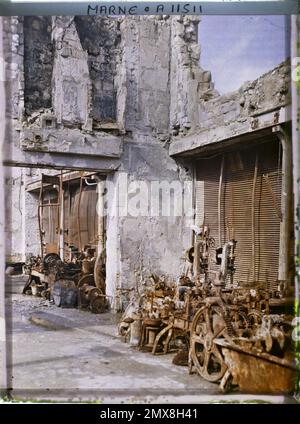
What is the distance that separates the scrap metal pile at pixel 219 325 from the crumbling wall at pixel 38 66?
10.2 feet

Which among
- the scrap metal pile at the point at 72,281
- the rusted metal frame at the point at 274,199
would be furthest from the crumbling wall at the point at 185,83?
the scrap metal pile at the point at 72,281

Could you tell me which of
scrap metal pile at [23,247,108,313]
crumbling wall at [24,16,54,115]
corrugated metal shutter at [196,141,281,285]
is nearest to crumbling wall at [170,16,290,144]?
corrugated metal shutter at [196,141,281,285]

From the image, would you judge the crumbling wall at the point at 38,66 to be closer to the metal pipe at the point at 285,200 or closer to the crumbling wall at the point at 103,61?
the crumbling wall at the point at 103,61

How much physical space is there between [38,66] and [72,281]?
417 cm

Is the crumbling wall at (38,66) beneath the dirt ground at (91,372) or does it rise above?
above

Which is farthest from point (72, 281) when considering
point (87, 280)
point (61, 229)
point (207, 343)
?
point (207, 343)

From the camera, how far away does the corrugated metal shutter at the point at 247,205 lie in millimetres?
6336

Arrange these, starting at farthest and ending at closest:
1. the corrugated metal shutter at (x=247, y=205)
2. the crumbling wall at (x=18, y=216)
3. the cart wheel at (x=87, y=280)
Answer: the crumbling wall at (x=18, y=216) → the cart wheel at (x=87, y=280) → the corrugated metal shutter at (x=247, y=205)

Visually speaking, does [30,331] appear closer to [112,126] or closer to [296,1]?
[112,126]

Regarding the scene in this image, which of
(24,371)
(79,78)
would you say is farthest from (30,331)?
(79,78)

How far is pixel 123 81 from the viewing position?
762cm

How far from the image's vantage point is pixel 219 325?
5.16 meters

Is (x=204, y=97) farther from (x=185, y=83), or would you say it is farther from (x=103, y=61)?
(x=103, y=61)

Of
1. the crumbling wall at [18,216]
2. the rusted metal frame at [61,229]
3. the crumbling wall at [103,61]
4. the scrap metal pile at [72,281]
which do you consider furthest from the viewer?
the crumbling wall at [18,216]
